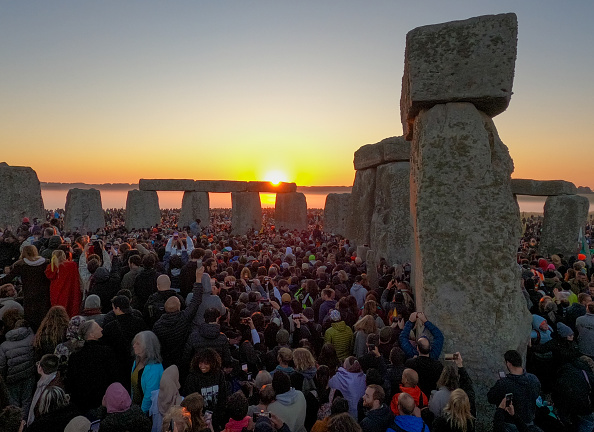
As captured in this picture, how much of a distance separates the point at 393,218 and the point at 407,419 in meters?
6.72

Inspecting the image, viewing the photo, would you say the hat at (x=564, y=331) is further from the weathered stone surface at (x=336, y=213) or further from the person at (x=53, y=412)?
the weathered stone surface at (x=336, y=213)

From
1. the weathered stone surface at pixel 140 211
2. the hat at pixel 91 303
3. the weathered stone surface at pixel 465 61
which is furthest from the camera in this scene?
the weathered stone surface at pixel 140 211

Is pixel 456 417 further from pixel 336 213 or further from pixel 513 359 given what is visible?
pixel 336 213

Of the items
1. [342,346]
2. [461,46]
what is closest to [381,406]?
[342,346]

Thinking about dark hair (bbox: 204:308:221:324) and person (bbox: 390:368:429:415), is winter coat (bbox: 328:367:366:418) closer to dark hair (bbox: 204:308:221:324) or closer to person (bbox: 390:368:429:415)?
person (bbox: 390:368:429:415)

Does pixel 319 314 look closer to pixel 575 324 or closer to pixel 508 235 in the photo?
pixel 508 235

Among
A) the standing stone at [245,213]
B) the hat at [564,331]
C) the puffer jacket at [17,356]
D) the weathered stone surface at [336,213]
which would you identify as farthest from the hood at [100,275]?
the standing stone at [245,213]

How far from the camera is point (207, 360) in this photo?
10.7 feet

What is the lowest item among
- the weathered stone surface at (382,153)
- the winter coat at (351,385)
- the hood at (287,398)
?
the winter coat at (351,385)

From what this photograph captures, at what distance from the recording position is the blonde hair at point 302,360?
3600 millimetres

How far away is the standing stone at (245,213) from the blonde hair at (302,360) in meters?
18.1

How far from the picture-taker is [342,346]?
15.2 feet

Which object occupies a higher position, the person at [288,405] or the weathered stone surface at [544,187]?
the weathered stone surface at [544,187]

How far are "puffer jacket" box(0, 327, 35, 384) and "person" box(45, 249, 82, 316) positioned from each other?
129cm
